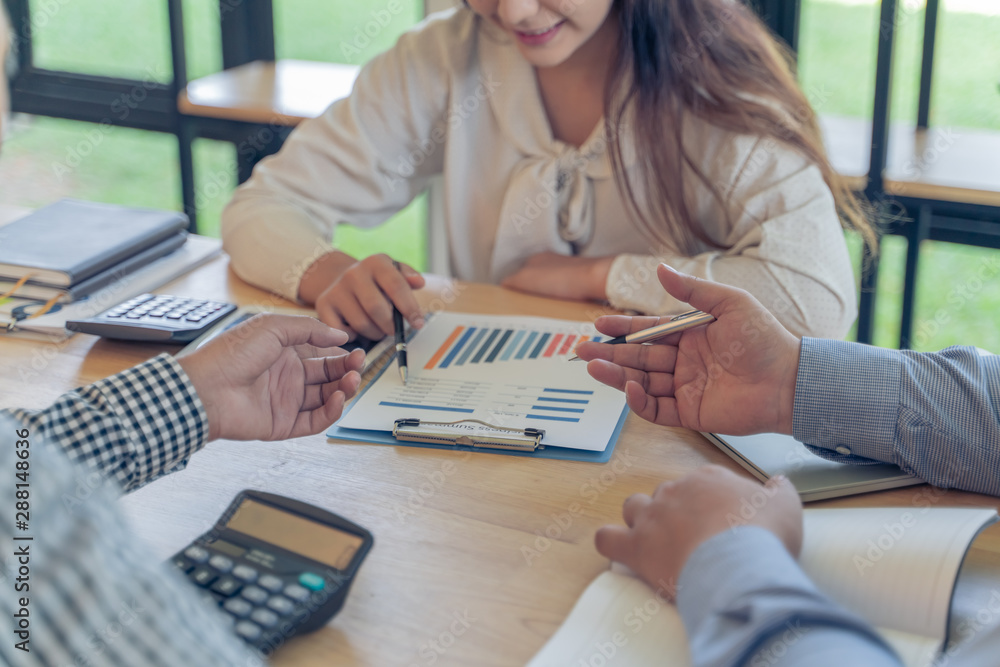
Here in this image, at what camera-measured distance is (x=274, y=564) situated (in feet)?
2.23

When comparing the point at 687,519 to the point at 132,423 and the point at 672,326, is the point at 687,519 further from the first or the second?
the point at 132,423

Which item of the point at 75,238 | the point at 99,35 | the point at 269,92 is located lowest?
the point at 75,238

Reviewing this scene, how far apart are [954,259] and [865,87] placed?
985 mm

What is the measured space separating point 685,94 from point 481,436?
685 millimetres

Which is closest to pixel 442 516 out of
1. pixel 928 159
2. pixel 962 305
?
pixel 928 159

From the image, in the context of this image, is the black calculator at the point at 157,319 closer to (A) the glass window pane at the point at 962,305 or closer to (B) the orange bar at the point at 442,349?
(B) the orange bar at the point at 442,349

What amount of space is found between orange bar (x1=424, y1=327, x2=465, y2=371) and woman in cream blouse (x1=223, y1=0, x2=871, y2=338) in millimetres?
48

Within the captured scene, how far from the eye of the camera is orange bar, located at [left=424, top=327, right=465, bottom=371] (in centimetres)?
106

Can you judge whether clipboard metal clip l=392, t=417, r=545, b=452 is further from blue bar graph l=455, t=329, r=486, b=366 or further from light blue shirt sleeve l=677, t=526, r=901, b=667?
light blue shirt sleeve l=677, t=526, r=901, b=667

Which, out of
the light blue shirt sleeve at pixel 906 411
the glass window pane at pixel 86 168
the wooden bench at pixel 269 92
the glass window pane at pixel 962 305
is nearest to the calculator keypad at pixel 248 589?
the light blue shirt sleeve at pixel 906 411

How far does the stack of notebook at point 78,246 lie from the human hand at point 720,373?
74 cm

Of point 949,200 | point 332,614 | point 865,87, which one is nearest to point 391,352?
point 332,614

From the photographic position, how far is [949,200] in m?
1.81

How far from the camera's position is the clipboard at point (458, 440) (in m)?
0.89
